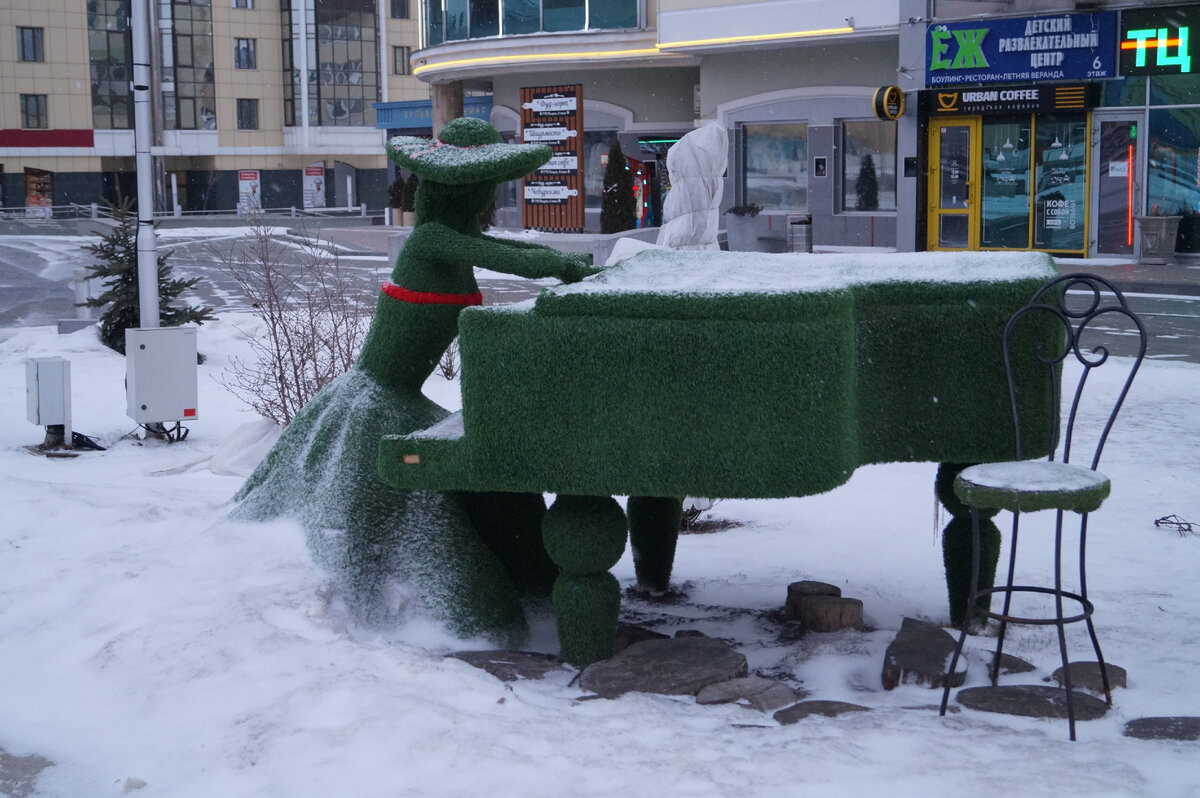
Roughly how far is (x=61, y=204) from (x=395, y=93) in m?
15.5

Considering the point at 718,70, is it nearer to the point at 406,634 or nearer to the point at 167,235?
the point at 167,235

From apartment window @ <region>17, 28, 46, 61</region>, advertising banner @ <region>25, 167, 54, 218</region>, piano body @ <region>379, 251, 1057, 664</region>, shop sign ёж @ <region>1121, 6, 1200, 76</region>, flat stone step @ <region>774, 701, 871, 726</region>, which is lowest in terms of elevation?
flat stone step @ <region>774, 701, 871, 726</region>

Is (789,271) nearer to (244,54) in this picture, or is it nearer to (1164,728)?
(1164,728)

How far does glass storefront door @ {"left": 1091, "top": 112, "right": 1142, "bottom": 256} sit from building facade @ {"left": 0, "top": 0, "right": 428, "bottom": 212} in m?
32.7

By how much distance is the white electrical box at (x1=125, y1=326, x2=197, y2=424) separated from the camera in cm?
954

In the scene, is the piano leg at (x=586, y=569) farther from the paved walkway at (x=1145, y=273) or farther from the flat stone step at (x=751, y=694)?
the paved walkway at (x=1145, y=273)

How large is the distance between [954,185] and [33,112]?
131ft

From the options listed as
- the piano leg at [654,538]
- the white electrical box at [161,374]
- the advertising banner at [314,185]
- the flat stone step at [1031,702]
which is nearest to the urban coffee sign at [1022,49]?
the white electrical box at [161,374]

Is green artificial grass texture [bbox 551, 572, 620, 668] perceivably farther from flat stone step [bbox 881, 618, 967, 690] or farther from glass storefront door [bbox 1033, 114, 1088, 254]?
glass storefront door [bbox 1033, 114, 1088, 254]

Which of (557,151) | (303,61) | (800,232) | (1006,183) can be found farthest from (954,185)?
(303,61)

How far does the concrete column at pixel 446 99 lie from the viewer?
32.9 meters

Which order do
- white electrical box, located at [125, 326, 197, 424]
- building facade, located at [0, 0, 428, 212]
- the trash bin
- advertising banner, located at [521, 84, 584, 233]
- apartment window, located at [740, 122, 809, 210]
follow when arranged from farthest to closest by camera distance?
building facade, located at [0, 0, 428, 212] → advertising banner, located at [521, 84, 584, 233] → apartment window, located at [740, 122, 809, 210] → the trash bin → white electrical box, located at [125, 326, 197, 424]

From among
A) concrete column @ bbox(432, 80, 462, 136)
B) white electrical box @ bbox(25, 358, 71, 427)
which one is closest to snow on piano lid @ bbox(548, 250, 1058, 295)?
white electrical box @ bbox(25, 358, 71, 427)

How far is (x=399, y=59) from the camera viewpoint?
2297 inches
